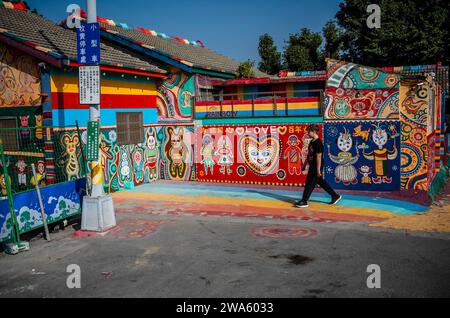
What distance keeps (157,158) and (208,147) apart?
6.63 feet

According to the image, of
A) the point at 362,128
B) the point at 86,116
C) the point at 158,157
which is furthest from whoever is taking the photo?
the point at 158,157

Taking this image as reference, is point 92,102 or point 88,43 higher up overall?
point 88,43

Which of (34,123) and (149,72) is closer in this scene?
(34,123)

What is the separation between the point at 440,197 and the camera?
1099cm

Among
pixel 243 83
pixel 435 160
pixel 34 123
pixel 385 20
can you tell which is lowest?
pixel 435 160

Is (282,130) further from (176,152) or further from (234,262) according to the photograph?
(234,262)

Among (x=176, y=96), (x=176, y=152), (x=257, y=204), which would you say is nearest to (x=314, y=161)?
(x=257, y=204)

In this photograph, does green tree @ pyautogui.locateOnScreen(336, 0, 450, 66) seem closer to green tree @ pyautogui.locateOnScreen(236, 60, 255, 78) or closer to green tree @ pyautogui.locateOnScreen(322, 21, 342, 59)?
green tree @ pyautogui.locateOnScreen(322, 21, 342, 59)

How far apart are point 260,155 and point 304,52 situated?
21.0 m

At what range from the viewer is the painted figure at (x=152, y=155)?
13.8m

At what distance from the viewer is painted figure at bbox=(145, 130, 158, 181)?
1384cm

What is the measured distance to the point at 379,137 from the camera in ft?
36.5
